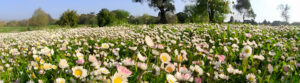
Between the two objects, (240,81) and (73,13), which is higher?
(73,13)

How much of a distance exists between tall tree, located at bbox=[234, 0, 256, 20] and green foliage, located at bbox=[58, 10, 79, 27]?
44.9 meters

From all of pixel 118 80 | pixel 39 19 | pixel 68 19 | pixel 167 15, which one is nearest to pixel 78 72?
pixel 118 80

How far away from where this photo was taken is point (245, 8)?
5378 centimetres

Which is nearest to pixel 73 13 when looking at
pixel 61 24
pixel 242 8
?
pixel 61 24

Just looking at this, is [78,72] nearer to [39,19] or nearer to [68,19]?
[68,19]

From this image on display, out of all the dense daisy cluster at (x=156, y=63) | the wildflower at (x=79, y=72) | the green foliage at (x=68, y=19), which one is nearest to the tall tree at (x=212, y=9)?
the green foliage at (x=68, y=19)

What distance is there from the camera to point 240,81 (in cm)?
190

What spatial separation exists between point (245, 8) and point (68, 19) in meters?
48.3

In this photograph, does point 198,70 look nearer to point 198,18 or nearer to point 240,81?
point 240,81

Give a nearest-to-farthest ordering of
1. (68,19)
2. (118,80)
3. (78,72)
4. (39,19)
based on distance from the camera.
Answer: (118,80) < (78,72) < (68,19) < (39,19)

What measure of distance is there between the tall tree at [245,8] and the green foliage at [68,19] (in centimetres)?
4486

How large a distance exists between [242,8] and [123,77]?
59.5 meters

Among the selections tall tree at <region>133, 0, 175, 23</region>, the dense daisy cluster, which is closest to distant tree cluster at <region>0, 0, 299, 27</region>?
tall tree at <region>133, 0, 175, 23</region>

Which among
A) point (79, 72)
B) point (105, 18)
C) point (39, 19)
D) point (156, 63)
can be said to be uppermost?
point (39, 19)
